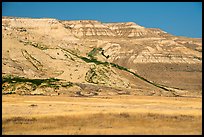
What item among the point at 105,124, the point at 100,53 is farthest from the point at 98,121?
the point at 100,53

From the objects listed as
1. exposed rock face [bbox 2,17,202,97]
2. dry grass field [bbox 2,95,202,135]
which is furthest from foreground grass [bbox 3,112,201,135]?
exposed rock face [bbox 2,17,202,97]

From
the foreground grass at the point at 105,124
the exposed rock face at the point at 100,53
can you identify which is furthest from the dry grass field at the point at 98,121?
the exposed rock face at the point at 100,53

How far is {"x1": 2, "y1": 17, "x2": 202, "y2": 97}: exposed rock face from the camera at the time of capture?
171ft

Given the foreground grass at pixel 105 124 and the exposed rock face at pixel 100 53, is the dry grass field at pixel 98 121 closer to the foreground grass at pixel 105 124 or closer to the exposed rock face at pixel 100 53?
the foreground grass at pixel 105 124

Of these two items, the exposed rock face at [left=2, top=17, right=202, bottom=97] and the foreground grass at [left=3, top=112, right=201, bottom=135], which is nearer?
the foreground grass at [left=3, top=112, right=201, bottom=135]

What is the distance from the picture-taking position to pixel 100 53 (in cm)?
9406

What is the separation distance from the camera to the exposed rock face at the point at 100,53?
2053 inches

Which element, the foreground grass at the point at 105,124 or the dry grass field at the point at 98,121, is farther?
the dry grass field at the point at 98,121

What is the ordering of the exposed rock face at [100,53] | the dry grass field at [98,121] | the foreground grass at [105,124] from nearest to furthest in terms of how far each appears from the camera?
the foreground grass at [105,124] < the dry grass field at [98,121] < the exposed rock face at [100,53]

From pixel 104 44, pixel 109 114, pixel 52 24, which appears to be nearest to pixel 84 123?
pixel 109 114

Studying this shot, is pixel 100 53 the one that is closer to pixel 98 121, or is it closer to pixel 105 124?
pixel 98 121

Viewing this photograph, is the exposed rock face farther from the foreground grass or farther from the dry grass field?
the foreground grass

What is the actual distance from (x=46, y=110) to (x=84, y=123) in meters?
4.13

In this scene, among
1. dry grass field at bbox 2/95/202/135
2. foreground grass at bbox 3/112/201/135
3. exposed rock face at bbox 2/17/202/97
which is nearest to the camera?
foreground grass at bbox 3/112/201/135
